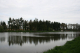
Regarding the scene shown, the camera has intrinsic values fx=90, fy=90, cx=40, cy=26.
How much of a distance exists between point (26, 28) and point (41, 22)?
2005 centimetres

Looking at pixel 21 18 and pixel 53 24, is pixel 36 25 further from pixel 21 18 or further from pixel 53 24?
pixel 53 24

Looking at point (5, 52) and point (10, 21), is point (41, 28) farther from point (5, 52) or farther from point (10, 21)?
point (5, 52)

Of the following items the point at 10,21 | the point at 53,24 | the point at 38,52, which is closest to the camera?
the point at 38,52

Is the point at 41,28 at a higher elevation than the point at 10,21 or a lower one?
lower

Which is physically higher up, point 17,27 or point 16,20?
point 16,20

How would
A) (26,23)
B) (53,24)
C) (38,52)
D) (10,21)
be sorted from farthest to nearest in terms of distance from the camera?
1. (53,24)
2. (26,23)
3. (10,21)
4. (38,52)

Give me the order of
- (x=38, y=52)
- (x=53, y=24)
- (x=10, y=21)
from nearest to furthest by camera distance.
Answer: (x=38, y=52), (x=10, y=21), (x=53, y=24)

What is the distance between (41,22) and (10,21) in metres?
34.9

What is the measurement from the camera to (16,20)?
102m

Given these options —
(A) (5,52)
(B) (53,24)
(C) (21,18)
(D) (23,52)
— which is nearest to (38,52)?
(D) (23,52)

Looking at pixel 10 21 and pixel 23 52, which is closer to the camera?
pixel 23 52

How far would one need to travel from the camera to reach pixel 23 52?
10.6 m

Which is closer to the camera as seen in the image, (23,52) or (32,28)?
(23,52)

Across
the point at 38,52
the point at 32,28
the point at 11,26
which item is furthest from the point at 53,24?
the point at 38,52
